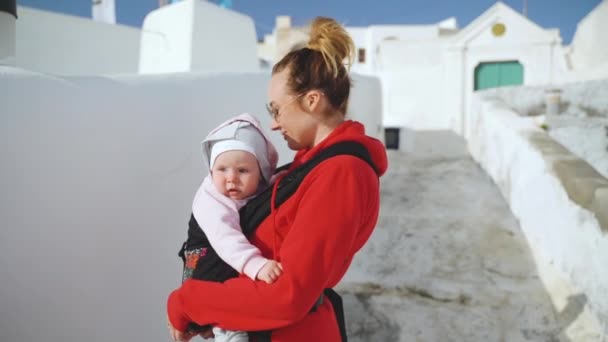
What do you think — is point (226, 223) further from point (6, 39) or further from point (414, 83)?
point (414, 83)

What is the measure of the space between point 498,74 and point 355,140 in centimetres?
1448

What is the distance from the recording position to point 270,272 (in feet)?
3.33

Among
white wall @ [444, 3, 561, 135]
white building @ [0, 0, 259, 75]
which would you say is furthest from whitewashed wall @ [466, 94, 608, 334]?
white wall @ [444, 3, 561, 135]

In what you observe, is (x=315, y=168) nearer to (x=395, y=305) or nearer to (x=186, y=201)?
(x=186, y=201)

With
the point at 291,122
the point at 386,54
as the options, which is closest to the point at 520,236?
the point at 291,122

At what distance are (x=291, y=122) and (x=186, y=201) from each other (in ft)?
4.13

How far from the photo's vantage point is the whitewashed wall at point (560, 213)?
2645 mm

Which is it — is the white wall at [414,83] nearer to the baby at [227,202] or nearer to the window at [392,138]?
the window at [392,138]

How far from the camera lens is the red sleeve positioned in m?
0.95

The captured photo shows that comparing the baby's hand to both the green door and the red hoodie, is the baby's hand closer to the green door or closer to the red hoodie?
the red hoodie

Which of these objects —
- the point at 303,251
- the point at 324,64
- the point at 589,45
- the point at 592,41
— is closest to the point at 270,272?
the point at 303,251

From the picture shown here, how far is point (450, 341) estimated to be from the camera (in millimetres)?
2986

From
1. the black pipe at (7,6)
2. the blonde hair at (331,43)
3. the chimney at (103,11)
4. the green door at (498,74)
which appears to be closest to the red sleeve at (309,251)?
the blonde hair at (331,43)

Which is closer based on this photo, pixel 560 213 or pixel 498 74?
pixel 560 213
